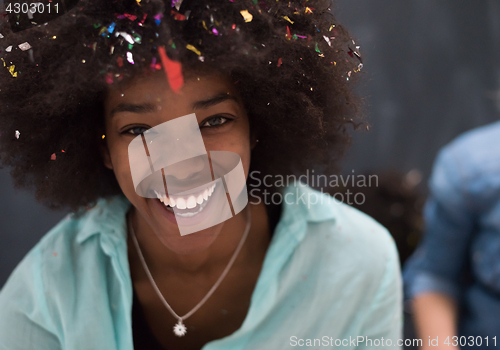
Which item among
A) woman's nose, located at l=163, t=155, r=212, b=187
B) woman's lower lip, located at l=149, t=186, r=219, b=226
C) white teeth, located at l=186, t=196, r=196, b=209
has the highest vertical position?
woman's nose, located at l=163, t=155, r=212, b=187

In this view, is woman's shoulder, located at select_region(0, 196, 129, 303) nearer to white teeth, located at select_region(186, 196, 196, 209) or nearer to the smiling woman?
the smiling woman

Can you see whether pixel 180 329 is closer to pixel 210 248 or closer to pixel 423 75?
pixel 210 248

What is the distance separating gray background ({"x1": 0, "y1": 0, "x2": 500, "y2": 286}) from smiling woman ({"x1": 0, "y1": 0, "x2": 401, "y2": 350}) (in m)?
0.55

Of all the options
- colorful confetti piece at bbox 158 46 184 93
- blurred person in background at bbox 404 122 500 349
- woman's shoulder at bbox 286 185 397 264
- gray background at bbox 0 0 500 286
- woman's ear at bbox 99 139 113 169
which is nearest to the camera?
colorful confetti piece at bbox 158 46 184 93

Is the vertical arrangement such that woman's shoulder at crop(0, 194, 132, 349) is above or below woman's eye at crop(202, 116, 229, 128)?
below

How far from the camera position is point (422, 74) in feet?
4.14

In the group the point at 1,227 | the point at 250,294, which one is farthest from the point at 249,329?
the point at 1,227

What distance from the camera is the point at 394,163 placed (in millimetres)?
1333

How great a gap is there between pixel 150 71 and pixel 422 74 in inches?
41.9

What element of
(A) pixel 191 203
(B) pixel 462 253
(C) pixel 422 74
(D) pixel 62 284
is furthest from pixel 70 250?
(C) pixel 422 74

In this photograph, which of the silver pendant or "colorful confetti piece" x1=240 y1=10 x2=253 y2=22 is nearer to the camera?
"colorful confetti piece" x1=240 y1=10 x2=253 y2=22

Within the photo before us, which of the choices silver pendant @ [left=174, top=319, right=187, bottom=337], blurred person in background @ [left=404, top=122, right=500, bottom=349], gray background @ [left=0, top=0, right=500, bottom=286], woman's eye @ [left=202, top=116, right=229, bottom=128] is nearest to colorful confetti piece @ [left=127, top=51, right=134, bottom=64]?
woman's eye @ [left=202, top=116, right=229, bottom=128]

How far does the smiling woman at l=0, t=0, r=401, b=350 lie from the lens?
0.46 meters

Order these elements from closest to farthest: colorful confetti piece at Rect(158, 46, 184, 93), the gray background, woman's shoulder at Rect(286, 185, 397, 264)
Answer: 1. colorful confetti piece at Rect(158, 46, 184, 93)
2. woman's shoulder at Rect(286, 185, 397, 264)
3. the gray background
